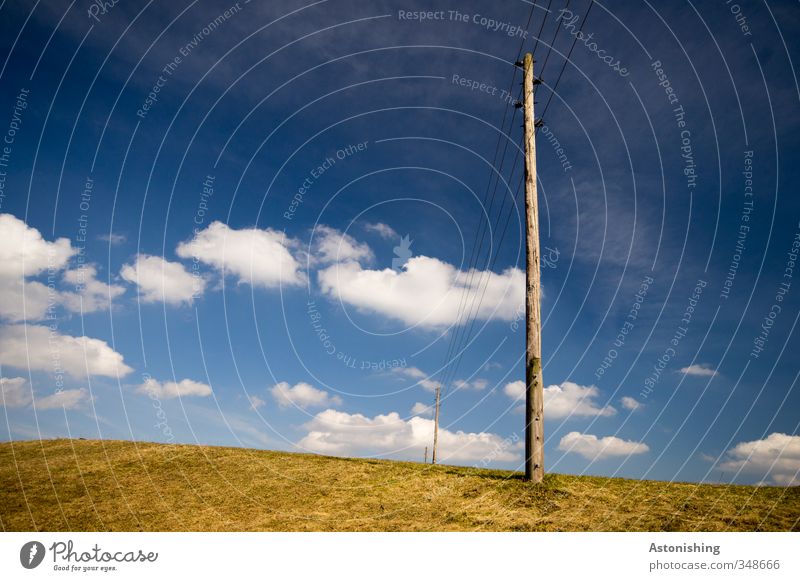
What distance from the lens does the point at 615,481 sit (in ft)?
41.5

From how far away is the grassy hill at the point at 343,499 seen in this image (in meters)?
10.0

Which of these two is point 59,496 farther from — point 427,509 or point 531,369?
point 531,369

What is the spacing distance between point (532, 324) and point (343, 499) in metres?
7.83

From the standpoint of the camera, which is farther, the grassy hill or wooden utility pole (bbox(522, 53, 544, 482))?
wooden utility pole (bbox(522, 53, 544, 482))

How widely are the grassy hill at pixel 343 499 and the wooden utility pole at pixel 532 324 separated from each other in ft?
3.16

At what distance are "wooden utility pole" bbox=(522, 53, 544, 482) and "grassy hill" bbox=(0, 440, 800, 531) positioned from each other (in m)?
0.96

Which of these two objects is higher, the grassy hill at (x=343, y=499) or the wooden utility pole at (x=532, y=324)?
the wooden utility pole at (x=532, y=324)

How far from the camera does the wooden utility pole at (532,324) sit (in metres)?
12.3

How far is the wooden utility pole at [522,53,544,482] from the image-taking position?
12.3m

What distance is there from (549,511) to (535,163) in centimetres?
1069

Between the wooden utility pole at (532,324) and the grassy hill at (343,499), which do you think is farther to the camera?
the wooden utility pole at (532,324)

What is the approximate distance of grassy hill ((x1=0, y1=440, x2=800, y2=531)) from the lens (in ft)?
32.9

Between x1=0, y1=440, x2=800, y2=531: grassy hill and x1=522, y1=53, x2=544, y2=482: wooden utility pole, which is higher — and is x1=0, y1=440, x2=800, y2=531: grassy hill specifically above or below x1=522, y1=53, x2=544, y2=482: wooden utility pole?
below

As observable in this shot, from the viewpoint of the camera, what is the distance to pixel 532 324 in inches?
512
